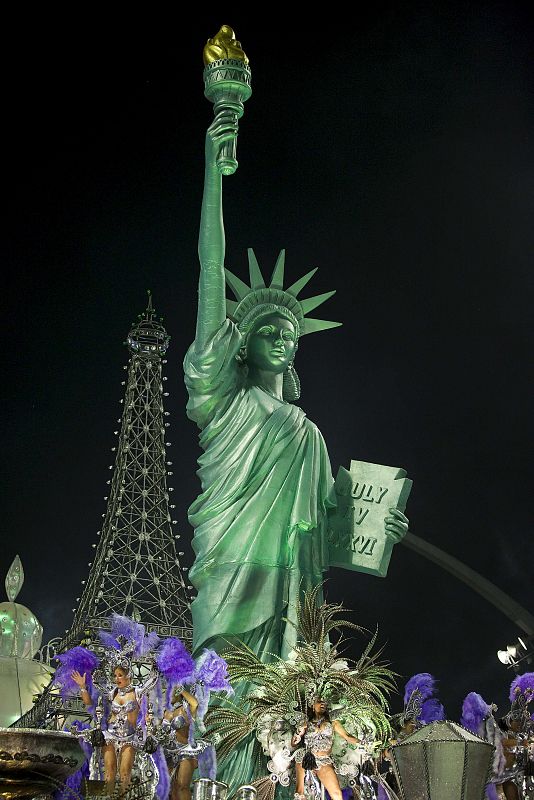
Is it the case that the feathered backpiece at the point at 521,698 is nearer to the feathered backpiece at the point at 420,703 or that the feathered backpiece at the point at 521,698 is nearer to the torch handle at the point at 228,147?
the feathered backpiece at the point at 420,703

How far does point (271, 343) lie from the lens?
14898 mm

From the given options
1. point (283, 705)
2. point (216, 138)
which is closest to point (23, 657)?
point (216, 138)

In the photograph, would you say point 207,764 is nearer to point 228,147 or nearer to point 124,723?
point 124,723

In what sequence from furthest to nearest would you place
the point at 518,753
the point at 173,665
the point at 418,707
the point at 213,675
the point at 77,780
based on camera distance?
the point at 418,707, the point at 518,753, the point at 213,675, the point at 173,665, the point at 77,780

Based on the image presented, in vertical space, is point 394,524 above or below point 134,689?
above

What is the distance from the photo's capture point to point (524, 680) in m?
13.0

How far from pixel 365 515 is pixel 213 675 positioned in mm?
3673

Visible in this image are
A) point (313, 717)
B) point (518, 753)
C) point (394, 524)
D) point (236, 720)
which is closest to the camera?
point (313, 717)

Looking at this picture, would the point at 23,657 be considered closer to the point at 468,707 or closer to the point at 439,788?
the point at 468,707

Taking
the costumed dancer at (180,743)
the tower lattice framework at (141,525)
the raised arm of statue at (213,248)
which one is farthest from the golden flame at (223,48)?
the tower lattice framework at (141,525)

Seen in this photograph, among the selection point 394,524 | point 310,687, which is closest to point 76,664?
point 310,687

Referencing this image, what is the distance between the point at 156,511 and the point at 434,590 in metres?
12.3

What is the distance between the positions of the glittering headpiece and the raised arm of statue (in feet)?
1.93

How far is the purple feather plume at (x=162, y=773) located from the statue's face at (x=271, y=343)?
5.80 m
